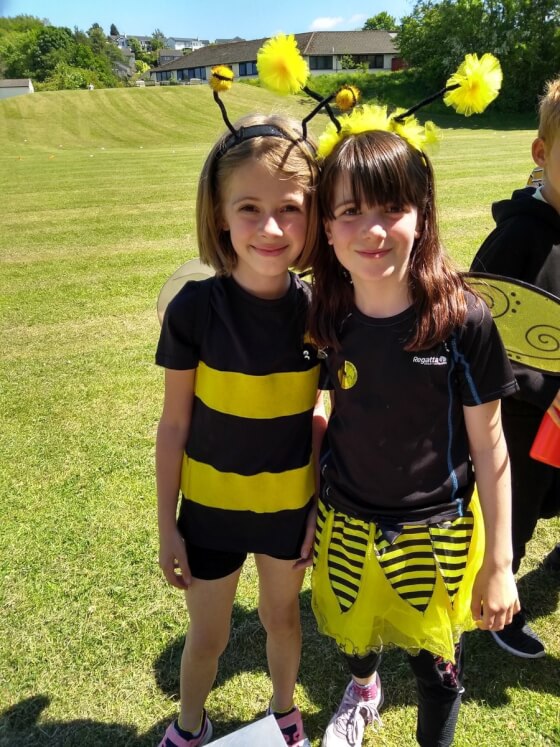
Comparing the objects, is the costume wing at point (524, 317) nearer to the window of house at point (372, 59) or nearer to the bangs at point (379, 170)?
the bangs at point (379, 170)

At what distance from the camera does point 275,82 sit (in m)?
1.39

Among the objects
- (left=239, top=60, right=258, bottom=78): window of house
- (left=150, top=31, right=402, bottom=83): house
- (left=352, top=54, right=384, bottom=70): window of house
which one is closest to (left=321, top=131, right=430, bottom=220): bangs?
(left=150, top=31, right=402, bottom=83): house

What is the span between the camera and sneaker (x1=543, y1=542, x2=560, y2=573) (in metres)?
2.49

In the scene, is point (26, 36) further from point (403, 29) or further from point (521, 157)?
point (521, 157)

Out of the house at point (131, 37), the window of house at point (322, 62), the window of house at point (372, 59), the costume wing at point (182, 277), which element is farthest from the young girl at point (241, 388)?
the house at point (131, 37)

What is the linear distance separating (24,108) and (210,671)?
3300 cm

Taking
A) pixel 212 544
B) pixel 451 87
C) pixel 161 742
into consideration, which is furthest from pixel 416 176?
pixel 161 742

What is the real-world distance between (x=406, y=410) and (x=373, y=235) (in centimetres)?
42

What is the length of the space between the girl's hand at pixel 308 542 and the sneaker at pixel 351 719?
1.87 feet

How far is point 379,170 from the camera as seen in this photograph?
49.2 inches

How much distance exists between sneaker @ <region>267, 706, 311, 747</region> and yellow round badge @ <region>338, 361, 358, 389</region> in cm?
116

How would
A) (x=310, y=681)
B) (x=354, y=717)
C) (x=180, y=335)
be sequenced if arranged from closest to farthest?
(x=180, y=335) → (x=354, y=717) → (x=310, y=681)

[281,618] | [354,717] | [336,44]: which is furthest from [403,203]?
[336,44]

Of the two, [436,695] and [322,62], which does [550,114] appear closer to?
[436,695]
